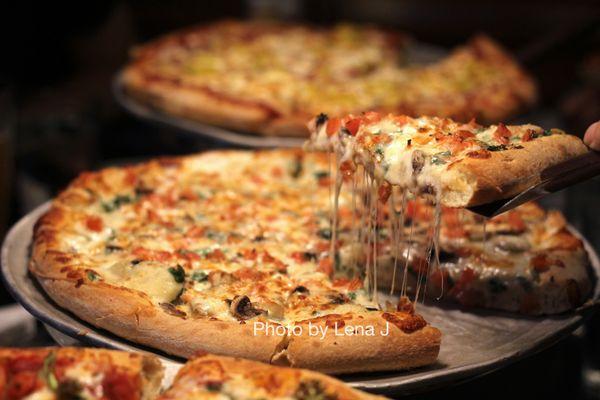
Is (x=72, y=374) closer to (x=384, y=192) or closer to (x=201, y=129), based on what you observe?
(x=384, y=192)

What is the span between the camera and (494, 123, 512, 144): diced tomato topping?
11.3 feet

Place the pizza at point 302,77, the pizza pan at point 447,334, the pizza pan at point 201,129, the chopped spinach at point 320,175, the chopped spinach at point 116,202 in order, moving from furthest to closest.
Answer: the pizza at point 302,77 → the pizza pan at point 201,129 → the chopped spinach at point 320,175 → the chopped spinach at point 116,202 → the pizza pan at point 447,334

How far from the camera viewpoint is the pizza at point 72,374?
2564 millimetres

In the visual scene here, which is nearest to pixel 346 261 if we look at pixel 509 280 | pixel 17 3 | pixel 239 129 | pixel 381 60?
pixel 509 280

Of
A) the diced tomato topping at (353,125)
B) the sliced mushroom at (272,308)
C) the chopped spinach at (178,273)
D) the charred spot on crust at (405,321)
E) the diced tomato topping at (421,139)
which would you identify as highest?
the diced tomato topping at (421,139)

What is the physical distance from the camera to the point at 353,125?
3643 mm

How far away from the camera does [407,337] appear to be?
124 inches

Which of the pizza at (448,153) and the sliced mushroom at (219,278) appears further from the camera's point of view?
the sliced mushroom at (219,278)

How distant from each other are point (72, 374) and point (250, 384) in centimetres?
55

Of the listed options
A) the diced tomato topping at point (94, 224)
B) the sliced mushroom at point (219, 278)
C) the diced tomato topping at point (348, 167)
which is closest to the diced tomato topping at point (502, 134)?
the diced tomato topping at point (348, 167)

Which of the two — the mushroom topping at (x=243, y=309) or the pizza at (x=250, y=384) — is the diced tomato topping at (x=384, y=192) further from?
the pizza at (x=250, y=384)

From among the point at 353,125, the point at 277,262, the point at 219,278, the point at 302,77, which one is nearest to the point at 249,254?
the point at 277,262

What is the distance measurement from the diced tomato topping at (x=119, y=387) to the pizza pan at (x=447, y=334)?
0.26 m

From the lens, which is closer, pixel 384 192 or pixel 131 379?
pixel 131 379
